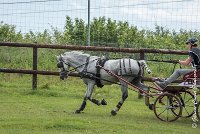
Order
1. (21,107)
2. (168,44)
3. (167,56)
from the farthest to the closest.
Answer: (168,44), (167,56), (21,107)

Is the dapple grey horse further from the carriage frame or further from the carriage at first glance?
the carriage frame

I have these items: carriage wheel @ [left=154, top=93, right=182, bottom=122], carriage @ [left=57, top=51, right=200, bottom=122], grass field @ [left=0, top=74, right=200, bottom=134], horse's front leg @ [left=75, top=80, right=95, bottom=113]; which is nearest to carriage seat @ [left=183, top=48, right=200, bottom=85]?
carriage @ [left=57, top=51, right=200, bottom=122]

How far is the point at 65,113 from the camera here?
11812mm

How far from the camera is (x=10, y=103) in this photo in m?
13.2

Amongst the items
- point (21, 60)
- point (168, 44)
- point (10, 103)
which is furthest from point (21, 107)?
point (168, 44)

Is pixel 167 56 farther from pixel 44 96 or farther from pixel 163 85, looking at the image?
pixel 163 85

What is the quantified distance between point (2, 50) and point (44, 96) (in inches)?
172

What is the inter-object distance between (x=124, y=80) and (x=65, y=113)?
1.58 metres

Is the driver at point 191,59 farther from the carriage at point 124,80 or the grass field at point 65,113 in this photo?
the grass field at point 65,113

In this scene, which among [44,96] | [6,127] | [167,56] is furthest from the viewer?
[167,56]

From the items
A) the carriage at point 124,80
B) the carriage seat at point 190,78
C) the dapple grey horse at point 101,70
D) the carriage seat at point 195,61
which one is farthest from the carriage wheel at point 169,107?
the dapple grey horse at point 101,70

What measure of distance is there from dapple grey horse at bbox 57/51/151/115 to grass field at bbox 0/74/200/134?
0.50m

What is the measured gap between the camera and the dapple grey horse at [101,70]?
12.1 m

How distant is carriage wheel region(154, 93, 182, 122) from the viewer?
11211 millimetres
